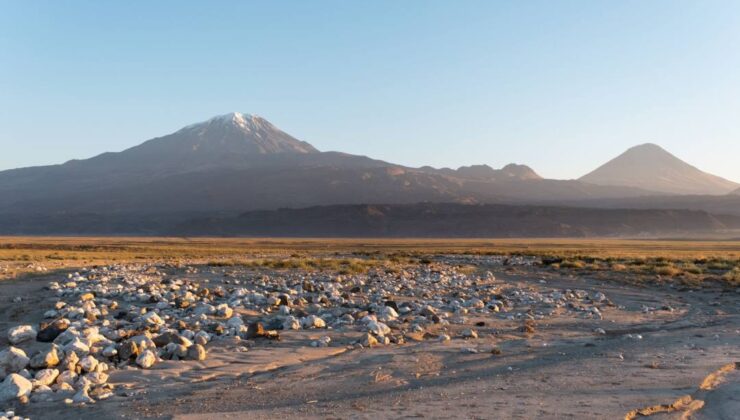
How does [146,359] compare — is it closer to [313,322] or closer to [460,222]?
[313,322]

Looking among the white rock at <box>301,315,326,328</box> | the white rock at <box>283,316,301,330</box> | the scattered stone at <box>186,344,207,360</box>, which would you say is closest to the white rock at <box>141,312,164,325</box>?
the white rock at <box>283,316,301,330</box>

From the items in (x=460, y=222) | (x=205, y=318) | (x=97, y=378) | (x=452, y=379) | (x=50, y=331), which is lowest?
(x=452, y=379)

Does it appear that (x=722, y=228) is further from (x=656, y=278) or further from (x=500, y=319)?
(x=500, y=319)

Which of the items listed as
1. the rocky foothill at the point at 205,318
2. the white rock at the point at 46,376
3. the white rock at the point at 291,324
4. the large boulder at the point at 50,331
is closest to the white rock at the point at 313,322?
the rocky foothill at the point at 205,318

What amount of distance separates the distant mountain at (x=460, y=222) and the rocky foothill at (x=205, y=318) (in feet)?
334

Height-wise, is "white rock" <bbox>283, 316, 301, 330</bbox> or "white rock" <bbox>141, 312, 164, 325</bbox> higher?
"white rock" <bbox>141, 312, 164, 325</bbox>

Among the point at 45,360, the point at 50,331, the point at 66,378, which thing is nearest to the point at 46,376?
the point at 66,378

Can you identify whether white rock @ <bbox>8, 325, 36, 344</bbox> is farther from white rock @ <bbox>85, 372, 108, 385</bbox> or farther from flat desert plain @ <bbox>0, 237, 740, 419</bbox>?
white rock @ <bbox>85, 372, 108, 385</bbox>

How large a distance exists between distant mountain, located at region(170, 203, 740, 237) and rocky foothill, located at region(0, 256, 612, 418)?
10168cm

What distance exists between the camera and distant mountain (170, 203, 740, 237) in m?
121

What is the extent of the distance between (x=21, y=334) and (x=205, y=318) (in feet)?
10.3

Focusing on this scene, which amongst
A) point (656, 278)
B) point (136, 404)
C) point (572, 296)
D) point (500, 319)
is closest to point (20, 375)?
point (136, 404)

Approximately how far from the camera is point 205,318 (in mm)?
11750

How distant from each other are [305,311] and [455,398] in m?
6.82
